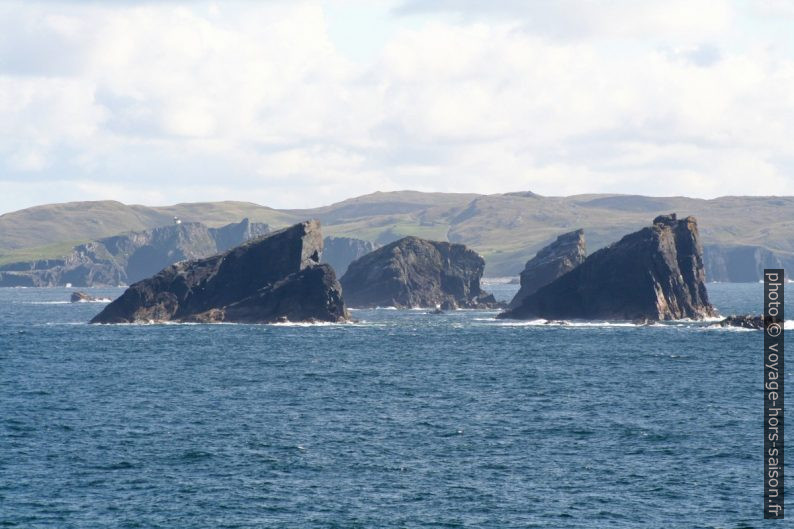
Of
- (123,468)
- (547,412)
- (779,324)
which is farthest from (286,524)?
(779,324)

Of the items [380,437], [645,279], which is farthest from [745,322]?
[380,437]

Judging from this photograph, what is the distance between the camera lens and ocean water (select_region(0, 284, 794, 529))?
64.6 metres

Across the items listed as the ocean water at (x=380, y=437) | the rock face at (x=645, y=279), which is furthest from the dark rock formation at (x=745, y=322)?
the ocean water at (x=380, y=437)

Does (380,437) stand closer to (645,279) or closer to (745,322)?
(745,322)

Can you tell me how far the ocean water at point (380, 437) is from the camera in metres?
64.6

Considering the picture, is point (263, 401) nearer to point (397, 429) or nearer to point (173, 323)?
point (397, 429)

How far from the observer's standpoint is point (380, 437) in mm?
85500

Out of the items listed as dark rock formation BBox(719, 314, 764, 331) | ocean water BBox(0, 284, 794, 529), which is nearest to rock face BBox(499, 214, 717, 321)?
dark rock formation BBox(719, 314, 764, 331)

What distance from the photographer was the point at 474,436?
86.0m

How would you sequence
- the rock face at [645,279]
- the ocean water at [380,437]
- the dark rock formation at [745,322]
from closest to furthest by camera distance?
the ocean water at [380,437] → the dark rock formation at [745,322] → the rock face at [645,279]

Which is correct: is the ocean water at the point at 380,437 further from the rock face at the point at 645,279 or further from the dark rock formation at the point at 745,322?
the rock face at the point at 645,279

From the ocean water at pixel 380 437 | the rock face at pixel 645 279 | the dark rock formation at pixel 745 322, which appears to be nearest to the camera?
the ocean water at pixel 380 437

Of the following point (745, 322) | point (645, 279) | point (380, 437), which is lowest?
point (380, 437)

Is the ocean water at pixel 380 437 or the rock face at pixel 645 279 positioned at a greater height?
the rock face at pixel 645 279
